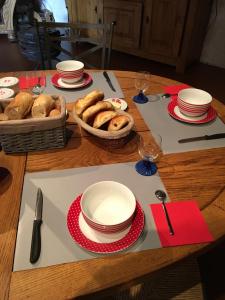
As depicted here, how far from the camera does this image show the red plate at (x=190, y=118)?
106 cm

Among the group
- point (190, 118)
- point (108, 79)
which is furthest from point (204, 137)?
point (108, 79)

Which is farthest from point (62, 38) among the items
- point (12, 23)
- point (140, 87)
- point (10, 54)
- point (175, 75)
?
point (12, 23)

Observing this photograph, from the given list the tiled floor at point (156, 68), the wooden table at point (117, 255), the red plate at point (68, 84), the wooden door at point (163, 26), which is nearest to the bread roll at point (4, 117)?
the wooden table at point (117, 255)

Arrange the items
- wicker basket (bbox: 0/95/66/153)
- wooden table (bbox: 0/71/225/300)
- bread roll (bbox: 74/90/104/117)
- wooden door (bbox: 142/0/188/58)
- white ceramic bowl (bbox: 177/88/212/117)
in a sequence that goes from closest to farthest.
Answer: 1. wooden table (bbox: 0/71/225/300)
2. wicker basket (bbox: 0/95/66/153)
3. bread roll (bbox: 74/90/104/117)
4. white ceramic bowl (bbox: 177/88/212/117)
5. wooden door (bbox: 142/0/188/58)

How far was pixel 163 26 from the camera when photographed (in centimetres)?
302

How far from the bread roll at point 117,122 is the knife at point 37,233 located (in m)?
0.31

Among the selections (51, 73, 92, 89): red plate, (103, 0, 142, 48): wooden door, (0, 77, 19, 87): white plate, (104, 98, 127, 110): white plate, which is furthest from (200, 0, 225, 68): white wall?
(0, 77, 19, 87): white plate

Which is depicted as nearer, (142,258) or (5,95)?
(142,258)

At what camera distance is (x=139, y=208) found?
0.71m

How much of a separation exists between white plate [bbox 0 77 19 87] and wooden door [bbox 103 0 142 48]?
92.3 inches

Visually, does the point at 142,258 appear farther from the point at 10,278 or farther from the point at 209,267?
the point at 209,267

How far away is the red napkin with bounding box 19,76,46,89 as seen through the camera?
1254mm

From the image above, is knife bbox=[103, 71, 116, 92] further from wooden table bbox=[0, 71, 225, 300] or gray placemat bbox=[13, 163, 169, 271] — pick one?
gray placemat bbox=[13, 163, 169, 271]

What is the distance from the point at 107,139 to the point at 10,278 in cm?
50
